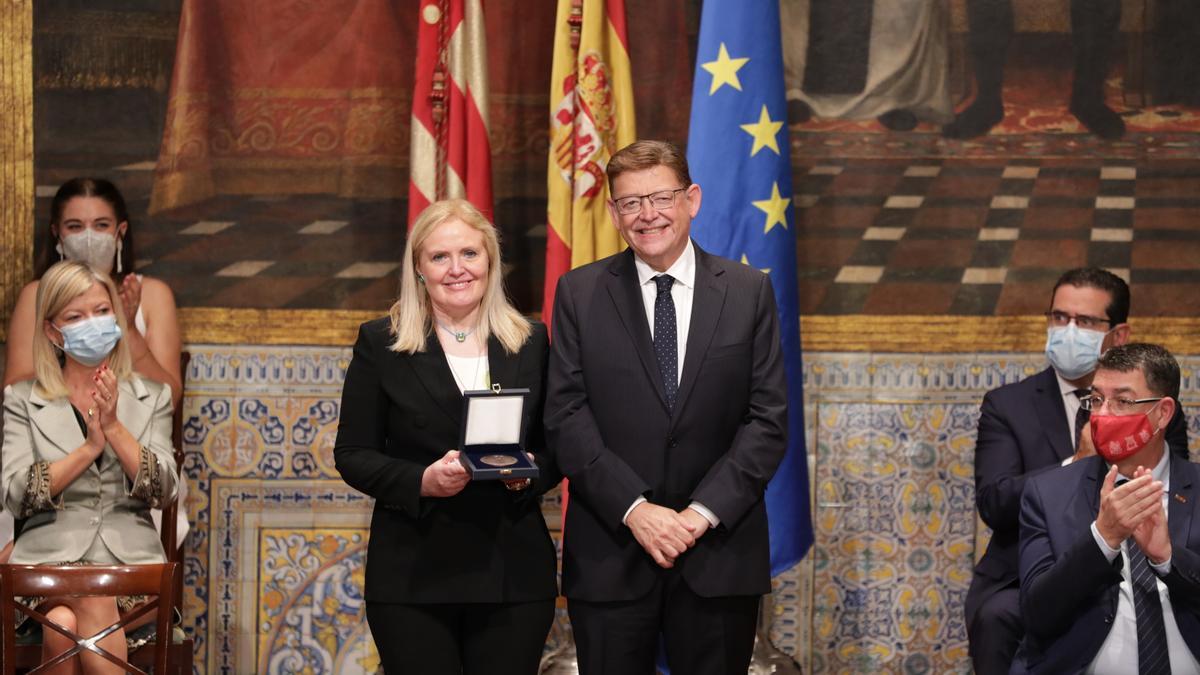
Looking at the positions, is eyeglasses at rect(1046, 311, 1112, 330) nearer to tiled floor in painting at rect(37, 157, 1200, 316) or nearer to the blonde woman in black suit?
tiled floor in painting at rect(37, 157, 1200, 316)

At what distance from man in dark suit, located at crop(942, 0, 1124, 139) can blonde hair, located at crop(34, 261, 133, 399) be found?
9.88 feet

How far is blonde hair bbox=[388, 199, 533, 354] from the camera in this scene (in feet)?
11.5

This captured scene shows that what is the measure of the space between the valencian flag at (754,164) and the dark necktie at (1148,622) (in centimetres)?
145

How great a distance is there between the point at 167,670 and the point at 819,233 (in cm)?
278

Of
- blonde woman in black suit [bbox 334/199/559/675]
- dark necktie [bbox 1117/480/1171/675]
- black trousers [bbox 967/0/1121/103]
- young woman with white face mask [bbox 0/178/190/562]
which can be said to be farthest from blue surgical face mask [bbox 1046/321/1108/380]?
young woman with white face mask [bbox 0/178/190/562]

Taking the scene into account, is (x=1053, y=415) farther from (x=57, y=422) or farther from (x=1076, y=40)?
(x=57, y=422)

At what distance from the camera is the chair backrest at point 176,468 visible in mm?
4750

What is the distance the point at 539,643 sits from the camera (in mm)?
3410

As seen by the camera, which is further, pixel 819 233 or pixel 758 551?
pixel 819 233

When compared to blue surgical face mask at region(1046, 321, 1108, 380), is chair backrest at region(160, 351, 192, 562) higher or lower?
lower

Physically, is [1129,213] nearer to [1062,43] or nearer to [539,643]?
[1062,43]

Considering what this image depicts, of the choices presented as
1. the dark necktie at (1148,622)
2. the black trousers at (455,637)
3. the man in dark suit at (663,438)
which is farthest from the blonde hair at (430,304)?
the dark necktie at (1148,622)

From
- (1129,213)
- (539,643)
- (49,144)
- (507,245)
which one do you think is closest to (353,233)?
(507,245)

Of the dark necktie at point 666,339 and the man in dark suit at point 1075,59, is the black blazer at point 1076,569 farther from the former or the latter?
the man in dark suit at point 1075,59
